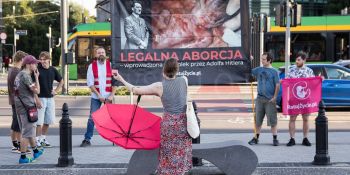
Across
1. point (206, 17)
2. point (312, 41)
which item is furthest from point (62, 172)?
→ point (312, 41)

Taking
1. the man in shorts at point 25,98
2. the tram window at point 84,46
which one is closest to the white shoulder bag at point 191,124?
the man in shorts at point 25,98

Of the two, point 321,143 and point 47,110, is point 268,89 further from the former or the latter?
point 47,110

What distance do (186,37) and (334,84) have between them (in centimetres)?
966

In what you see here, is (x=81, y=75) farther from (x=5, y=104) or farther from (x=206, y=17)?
(x=206, y=17)

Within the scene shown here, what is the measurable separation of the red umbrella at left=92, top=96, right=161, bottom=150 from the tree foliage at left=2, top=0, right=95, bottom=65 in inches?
2748

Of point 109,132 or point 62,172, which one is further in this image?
point 62,172

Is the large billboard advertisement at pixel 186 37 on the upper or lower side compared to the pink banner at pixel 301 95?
upper

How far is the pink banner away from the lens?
1204 centimetres

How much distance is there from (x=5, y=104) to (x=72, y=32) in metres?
12.6

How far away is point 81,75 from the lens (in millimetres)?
36125

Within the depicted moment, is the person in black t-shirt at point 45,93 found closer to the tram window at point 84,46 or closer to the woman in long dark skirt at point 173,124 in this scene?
the woman in long dark skirt at point 173,124

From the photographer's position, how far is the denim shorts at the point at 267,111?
1207cm

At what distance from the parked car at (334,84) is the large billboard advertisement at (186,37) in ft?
28.3

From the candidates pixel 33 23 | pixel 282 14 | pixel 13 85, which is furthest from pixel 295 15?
pixel 33 23
